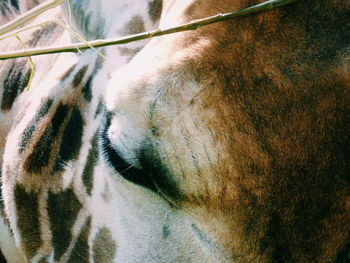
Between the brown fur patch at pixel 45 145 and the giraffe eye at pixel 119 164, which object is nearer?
the giraffe eye at pixel 119 164

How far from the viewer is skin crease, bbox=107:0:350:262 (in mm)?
877

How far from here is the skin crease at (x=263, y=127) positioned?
0.88m

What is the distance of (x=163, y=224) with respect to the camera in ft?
3.39

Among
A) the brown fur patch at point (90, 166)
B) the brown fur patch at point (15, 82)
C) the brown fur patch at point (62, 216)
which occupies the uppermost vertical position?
the brown fur patch at point (15, 82)

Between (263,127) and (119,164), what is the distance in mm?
388

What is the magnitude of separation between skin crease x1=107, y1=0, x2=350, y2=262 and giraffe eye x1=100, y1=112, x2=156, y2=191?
2.9 inches

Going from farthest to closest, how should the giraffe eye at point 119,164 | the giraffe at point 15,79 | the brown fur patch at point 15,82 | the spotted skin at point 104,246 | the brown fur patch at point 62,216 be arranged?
1. the brown fur patch at point 15,82
2. the giraffe at point 15,79
3. the brown fur patch at point 62,216
4. the spotted skin at point 104,246
5. the giraffe eye at point 119,164

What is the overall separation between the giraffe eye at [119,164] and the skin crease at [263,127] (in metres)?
0.07

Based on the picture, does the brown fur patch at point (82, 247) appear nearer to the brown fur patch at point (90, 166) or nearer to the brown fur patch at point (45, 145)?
the brown fur patch at point (90, 166)

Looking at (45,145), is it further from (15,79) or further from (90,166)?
(15,79)

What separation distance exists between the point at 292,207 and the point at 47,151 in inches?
32.8

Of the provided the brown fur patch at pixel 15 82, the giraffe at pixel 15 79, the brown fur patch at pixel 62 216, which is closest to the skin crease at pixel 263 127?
the brown fur patch at pixel 62 216

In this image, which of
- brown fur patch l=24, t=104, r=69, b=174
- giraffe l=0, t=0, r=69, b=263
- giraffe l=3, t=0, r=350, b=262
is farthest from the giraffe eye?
giraffe l=0, t=0, r=69, b=263

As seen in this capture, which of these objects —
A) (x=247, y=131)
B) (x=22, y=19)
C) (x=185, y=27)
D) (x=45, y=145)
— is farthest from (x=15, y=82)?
(x=247, y=131)
